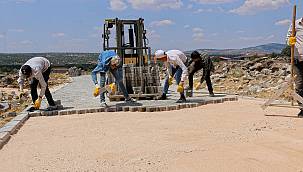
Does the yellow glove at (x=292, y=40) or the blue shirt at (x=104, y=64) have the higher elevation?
the yellow glove at (x=292, y=40)

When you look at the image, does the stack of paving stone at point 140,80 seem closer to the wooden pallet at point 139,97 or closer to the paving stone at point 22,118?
the wooden pallet at point 139,97

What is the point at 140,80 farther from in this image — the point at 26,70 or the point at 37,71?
the point at 26,70

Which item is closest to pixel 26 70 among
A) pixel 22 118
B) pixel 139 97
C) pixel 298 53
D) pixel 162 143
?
pixel 22 118

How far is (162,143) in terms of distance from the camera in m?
5.83

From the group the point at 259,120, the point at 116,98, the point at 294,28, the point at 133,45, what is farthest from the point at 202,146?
the point at 133,45

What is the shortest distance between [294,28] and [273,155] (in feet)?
12.9

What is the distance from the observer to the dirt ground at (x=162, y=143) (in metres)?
4.77

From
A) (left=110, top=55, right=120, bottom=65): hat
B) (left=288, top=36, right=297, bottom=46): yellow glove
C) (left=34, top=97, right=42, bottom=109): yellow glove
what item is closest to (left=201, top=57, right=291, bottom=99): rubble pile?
(left=288, top=36, right=297, bottom=46): yellow glove

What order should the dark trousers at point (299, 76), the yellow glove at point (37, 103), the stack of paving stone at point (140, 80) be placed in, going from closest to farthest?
the dark trousers at point (299, 76) < the yellow glove at point (37, 103) < the stack of paving stone at point (140, 80)

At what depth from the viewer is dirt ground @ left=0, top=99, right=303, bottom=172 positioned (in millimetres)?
4766

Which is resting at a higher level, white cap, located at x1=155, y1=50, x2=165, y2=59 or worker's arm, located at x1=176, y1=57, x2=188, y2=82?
white cap, located at x1=155, y1=50, x2=165, y2=59

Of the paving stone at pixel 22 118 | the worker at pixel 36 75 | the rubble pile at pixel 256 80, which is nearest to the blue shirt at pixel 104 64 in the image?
the worker at pixel 36 75

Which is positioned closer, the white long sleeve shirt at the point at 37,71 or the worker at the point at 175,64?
the white long sleeve shirt at the point at 37,71

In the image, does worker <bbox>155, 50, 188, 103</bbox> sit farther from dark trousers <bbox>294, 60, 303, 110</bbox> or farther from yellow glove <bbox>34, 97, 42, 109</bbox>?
yellow glove <bbox>34, 97, 42, 109</bbox>
